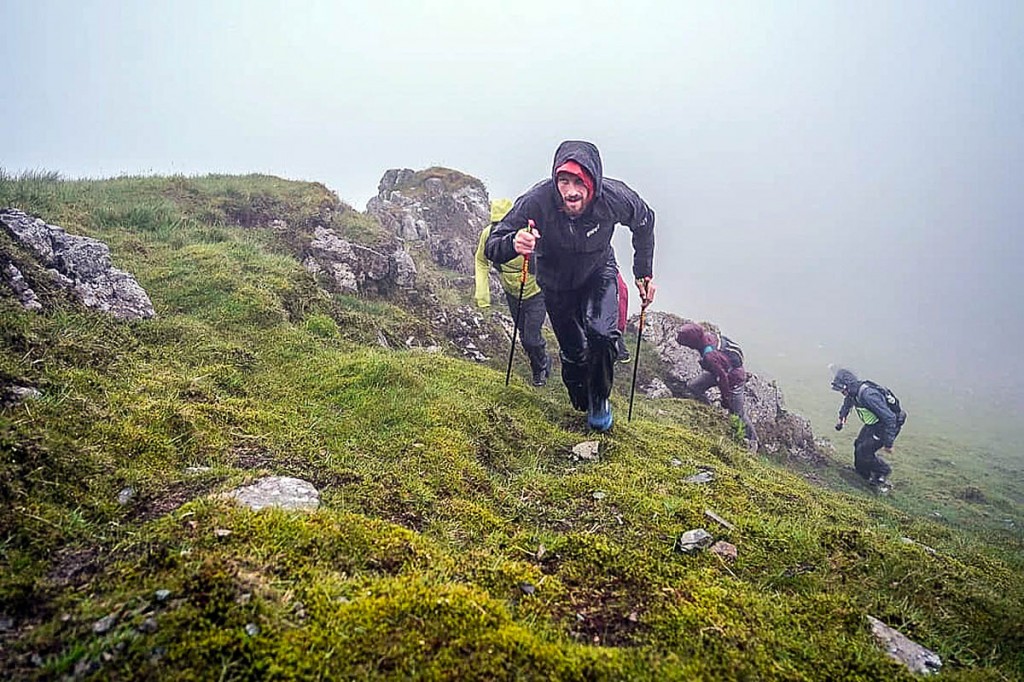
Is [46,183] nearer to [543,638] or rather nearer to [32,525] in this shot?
[32,525]

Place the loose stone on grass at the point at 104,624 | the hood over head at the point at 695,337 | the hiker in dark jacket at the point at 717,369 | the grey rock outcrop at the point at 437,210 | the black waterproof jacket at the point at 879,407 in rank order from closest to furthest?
1. the loose stone on grass at the point at 104,624
2. the black waterproof jacket at the point at 879,407
3. the hiker in dark jacket at the point at 717,369
4. the hood over head at the point at 695,337
5. the grey rock outcrop at the point at 437,210

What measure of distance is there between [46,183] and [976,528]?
21.6 meters

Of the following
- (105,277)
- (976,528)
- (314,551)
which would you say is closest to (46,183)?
(105,277)

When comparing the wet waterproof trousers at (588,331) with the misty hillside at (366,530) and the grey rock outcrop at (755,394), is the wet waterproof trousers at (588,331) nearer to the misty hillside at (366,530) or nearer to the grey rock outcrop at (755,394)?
the misty hillside at (366,530)

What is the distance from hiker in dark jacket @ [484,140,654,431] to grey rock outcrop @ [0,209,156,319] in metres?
4.64

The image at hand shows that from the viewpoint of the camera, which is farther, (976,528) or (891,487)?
(891,487)

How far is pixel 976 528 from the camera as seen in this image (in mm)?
11734

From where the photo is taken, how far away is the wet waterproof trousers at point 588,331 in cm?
753

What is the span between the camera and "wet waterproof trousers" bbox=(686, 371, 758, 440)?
14.5 metres

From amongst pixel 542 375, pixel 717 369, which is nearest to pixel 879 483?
pixel 717 369

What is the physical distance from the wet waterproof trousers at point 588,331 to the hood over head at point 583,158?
123 cm

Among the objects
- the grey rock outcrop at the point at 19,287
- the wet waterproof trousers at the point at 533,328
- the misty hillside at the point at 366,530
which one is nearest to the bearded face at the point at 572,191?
the misty hillside at the point at 366,530

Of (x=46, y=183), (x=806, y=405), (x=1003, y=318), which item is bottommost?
(x=806, y=405)

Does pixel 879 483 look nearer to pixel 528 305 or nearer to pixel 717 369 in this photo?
pixel 717 369
